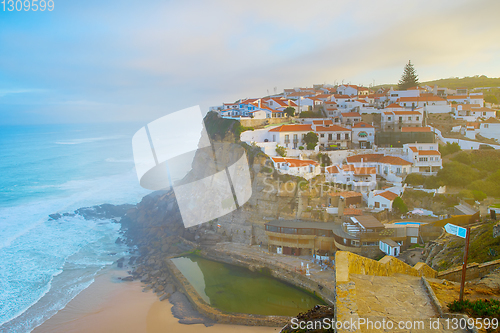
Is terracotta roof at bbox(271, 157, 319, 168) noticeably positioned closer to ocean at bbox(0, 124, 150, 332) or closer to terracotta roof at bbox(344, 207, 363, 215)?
terracotta roof at bbox(344, 207, 363, 215)

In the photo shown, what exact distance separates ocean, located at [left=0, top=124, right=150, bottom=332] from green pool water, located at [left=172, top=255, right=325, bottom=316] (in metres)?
5.96

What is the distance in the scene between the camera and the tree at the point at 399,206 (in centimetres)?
1809

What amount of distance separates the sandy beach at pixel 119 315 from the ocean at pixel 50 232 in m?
0.74

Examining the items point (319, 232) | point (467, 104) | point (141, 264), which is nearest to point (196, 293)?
point (141, 264)

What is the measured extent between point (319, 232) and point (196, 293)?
7.33 meters

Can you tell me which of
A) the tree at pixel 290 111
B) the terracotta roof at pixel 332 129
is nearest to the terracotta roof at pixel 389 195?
the terracotta roof at pixel 332 129

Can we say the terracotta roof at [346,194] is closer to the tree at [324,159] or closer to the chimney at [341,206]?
the chimney at [341,206]

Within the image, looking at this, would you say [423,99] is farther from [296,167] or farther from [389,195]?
[296,167]

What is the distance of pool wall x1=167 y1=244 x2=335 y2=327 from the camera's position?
13.3 meters

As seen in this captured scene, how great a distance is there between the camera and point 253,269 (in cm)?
1773

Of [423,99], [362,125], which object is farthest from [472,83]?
[362,125]

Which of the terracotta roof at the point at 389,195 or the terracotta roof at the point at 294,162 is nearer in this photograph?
the terracotta roof at the point at 389,195

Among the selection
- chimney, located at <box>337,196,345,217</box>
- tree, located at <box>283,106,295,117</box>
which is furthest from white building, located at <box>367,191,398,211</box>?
tree, located at <box>283,106,295,117</box>

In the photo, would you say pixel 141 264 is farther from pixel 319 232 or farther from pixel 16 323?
pixel 319 232
